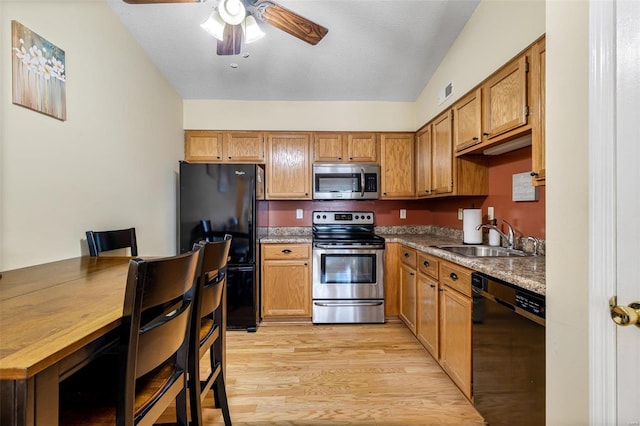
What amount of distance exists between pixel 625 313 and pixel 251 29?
211 centimetres

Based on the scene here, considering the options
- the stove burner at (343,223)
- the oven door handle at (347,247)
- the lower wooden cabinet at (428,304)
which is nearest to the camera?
the lower wooden cabinet at (428,304)

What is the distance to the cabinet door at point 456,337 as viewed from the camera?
5.71ft

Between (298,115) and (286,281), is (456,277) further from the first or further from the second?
(298,115)

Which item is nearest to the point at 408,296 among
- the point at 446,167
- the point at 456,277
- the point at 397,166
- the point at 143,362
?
the point at 456,277

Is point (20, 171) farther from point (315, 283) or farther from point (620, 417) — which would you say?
point (620, 417)

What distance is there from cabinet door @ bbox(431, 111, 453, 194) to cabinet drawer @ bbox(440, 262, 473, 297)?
0.82 meters

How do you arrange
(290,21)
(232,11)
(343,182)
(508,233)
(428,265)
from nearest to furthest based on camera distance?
1. (232,11)
2. (290,21)
3. (508,233)
4. (428,265)
5. (343,182)

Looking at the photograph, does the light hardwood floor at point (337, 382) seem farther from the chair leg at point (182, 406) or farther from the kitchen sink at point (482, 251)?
the kitchen sink at point (482, 251)

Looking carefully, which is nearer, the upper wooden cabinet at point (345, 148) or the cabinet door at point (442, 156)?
the cabinet door at point (442, 156)

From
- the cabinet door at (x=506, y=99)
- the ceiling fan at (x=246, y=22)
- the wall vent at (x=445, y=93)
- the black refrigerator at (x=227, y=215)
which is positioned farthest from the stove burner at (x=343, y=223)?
the ceiling fan at (x=246, y=22)

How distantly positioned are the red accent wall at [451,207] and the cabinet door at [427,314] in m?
0.76

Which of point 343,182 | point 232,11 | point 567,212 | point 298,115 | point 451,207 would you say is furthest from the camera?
point 298,115

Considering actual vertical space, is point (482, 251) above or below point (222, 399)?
above

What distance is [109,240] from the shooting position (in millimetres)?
1906
